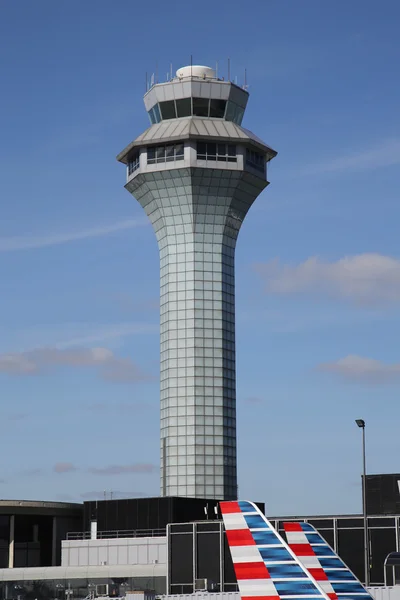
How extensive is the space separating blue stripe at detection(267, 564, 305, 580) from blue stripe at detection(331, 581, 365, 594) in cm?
776

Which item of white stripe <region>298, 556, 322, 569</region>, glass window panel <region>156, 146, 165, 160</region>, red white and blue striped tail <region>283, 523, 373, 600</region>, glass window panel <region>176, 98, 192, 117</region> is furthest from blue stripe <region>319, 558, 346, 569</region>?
glass window panel <region>176, 98, 192, 117</region>

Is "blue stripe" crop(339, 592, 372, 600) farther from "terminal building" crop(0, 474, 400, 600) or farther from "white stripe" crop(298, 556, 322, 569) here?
"terminal building" crop(0, 474, 400, 600)

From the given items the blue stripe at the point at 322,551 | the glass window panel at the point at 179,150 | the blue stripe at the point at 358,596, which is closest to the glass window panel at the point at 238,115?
the glass window panel at the point at 179,150

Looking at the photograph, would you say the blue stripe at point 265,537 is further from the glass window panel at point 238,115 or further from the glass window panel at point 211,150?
the glass window panel at point 238,115

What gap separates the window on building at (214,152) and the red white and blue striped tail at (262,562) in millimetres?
99573

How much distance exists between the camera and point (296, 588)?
4141 centimetres

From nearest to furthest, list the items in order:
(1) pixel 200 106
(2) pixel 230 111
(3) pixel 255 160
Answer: (1) pixel 200 106 < (3) pixel 255 160 < (2) pixel 230 111

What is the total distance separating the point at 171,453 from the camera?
455ft

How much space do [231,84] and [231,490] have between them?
55.5m

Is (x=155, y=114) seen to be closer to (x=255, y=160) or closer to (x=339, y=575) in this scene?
(x=255, y=160)

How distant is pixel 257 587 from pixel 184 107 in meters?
107

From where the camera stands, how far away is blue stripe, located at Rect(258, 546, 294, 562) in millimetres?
41906

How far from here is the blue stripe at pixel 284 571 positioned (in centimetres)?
4156

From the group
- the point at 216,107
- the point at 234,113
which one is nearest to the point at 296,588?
the point at 216,107
